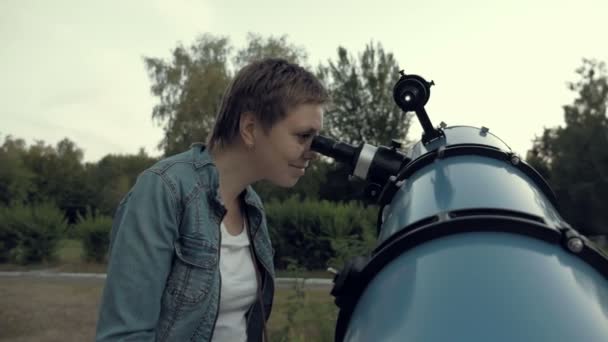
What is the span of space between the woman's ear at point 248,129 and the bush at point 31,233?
14.7m

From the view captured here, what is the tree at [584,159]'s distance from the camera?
87.5ft

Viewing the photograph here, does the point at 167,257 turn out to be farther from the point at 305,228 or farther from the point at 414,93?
the point at 305,228

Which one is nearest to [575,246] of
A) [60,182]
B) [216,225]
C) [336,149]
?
[336,149]

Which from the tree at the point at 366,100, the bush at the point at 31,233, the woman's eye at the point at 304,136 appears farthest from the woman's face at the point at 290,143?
the tree at the point at 366,100

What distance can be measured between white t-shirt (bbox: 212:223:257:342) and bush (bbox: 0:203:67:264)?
571 inches

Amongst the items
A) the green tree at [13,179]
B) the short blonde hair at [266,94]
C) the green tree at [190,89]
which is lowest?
the short blonde hair at [266,94]

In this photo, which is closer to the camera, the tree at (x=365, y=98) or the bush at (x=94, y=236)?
the bush at (x=94, y=236)

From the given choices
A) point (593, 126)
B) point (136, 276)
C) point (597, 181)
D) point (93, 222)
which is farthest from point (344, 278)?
point (593, 126)

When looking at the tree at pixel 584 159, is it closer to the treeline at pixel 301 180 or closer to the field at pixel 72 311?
the treeline at pixel 301 180

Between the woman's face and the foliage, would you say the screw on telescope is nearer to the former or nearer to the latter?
the woman's face

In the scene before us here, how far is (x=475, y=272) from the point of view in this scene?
974mm

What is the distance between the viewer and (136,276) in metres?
1.55

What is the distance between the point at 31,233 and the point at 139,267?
49.7 ft

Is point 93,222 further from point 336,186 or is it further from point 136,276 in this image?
point 336,186
